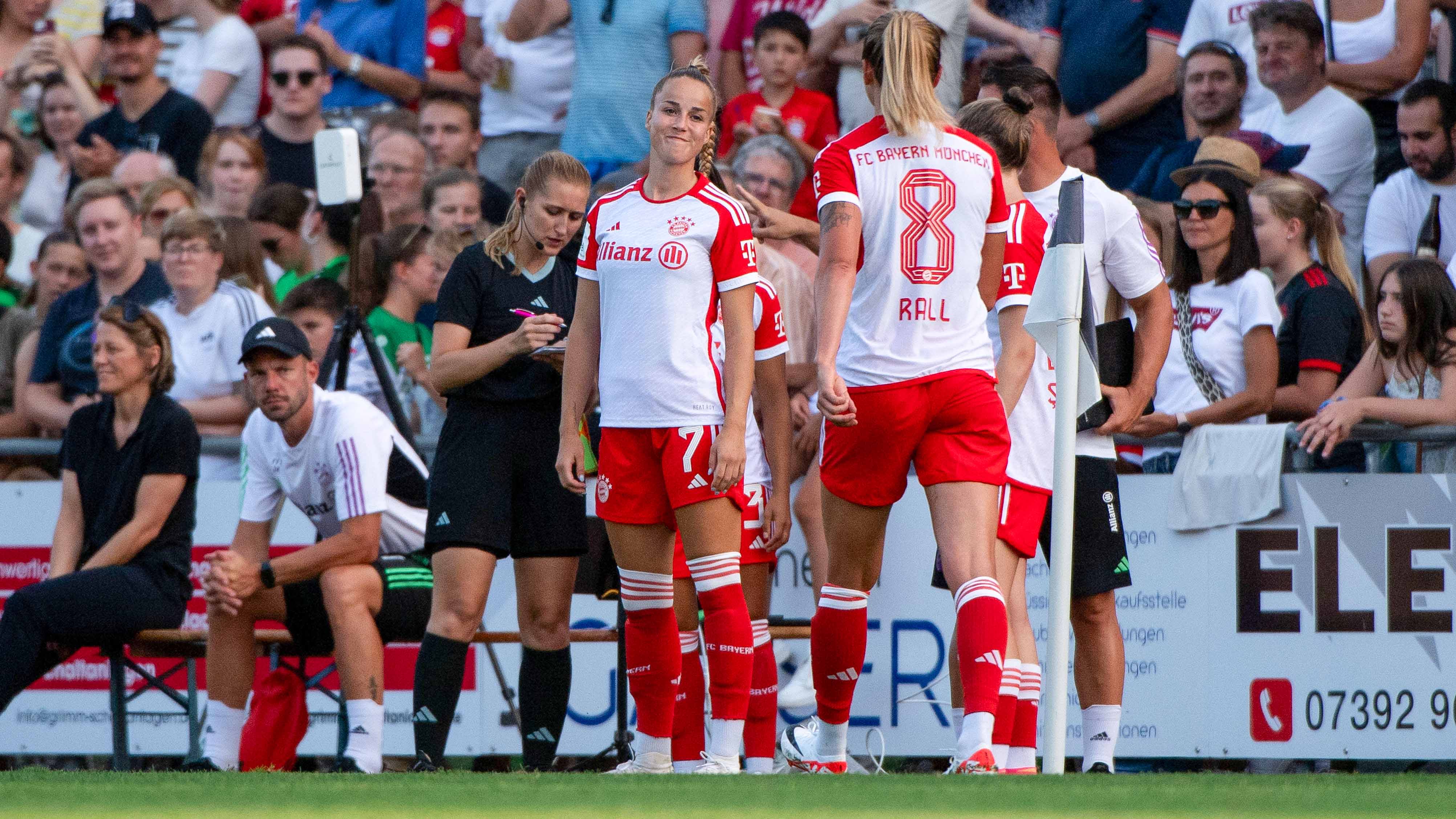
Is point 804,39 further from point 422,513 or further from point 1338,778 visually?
point 1338,778

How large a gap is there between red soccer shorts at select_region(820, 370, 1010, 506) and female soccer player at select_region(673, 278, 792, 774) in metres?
0.42

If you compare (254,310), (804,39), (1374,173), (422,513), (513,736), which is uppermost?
(804,39)

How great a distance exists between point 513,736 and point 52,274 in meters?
4.13

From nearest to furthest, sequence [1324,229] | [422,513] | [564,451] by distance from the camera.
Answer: [564,451], [422,513], [1324,229]

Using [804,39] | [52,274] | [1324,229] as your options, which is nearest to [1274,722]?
[1324,229]

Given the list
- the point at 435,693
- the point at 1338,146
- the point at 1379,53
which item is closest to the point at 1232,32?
the point at 1379,53

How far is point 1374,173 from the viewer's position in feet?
30.5

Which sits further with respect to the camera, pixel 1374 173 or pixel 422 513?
pixel 1374 173

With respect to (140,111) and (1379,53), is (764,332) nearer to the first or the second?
(1379,53)

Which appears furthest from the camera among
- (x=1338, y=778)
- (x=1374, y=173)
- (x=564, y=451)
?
(x=1374, y=173)

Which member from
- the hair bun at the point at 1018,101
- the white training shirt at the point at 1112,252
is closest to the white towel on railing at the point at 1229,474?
the white training shirt at the point at 1112,252

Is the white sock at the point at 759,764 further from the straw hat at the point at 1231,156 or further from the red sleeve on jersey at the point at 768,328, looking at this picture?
the straw hat at the point at 1231,156

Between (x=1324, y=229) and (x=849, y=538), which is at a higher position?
(x=1324, y=229)

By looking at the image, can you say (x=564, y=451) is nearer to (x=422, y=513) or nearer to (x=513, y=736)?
(x=422, y=513)
